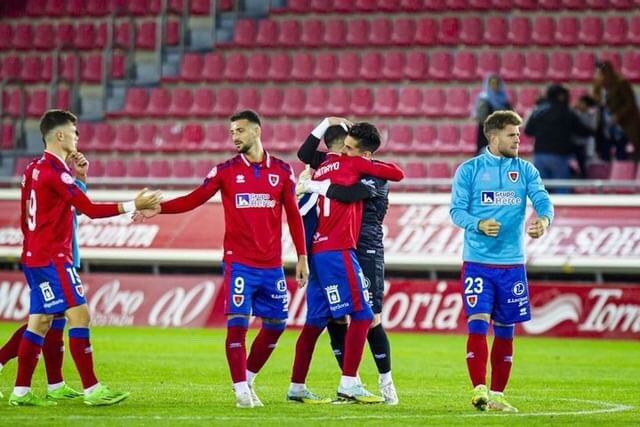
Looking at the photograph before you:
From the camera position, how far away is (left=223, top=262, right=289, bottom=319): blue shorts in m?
10.8

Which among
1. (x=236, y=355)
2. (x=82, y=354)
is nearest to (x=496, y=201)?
(x=236, y=355)

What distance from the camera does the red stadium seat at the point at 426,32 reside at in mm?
26250

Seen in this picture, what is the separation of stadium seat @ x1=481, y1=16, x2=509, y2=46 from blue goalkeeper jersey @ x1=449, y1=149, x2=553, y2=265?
15.1 metres

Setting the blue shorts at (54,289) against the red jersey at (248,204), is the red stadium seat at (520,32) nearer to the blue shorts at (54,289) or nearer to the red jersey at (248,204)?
the red jersey at (248,204)

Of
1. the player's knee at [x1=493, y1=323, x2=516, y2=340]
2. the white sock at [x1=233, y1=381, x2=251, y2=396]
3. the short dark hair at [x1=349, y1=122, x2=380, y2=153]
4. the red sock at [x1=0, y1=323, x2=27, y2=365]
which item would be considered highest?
the short dark hair at [x1=349, y1=122, x2=380, y2=153]

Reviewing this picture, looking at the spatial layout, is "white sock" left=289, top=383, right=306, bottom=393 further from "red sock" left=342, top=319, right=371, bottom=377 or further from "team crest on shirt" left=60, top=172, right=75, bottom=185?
"team crest on shirt" left=60, top=172, right=75, bottom=185

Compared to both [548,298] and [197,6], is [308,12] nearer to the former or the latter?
[197,6]

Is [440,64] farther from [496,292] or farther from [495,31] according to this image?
[496,292]

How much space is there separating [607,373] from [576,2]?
12193 millimetres

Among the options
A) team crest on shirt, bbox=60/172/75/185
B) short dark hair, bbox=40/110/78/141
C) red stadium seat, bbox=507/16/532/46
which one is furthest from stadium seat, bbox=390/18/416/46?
team crest on shirt, bbox=60/172/75/185

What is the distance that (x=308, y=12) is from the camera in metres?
27.6

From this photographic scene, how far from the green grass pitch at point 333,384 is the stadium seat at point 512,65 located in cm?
683

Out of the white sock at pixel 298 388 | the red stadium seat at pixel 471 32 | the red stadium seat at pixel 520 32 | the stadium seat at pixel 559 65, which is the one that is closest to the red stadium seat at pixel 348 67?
the red stadium seat at pixel 471 32

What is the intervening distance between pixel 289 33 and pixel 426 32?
8.81ft
